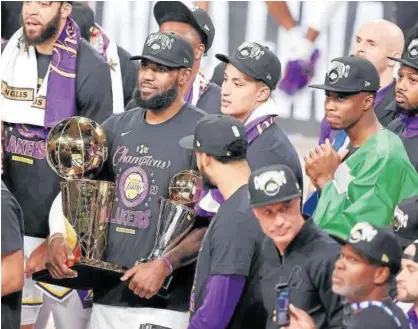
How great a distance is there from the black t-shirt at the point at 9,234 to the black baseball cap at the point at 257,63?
1.66m

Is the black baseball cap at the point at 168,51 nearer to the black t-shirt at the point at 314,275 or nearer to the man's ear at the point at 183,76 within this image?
the man's ear at the point at 183,76

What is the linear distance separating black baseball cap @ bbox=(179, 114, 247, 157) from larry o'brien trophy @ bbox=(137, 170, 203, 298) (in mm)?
365

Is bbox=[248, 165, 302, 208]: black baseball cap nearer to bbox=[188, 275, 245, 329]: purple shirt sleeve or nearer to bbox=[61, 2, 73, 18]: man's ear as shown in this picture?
bbox=[188, 275, 245, 329]: purple shirt sleeve

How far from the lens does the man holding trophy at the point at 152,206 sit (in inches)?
261

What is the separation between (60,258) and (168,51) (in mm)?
1196

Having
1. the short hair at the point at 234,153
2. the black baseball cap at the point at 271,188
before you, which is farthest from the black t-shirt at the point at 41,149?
the black baseball cap at the point at 271,188

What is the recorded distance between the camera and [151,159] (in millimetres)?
6820

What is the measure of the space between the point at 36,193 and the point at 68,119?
0.95m

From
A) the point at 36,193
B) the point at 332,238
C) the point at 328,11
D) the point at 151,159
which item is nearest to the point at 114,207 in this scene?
the point at 151,159

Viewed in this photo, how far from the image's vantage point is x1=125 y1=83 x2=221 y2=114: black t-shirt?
26.2ft

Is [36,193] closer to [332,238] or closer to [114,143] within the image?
[114,143]

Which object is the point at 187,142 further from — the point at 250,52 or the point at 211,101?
the point at 211,101

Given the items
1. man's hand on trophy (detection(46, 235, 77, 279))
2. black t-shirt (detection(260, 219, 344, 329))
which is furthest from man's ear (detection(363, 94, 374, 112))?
man's hand on trophy (detection(46, 235, 77, 279))

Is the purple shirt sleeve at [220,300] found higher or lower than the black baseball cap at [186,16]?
lower
